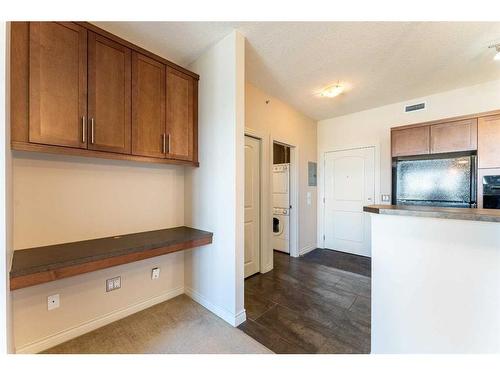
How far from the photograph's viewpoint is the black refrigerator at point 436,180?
2506mm

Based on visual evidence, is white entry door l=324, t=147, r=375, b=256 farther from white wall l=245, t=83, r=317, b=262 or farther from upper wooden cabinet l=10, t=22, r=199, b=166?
upper wooden cabinet l=10, t=22, r=199, b=166

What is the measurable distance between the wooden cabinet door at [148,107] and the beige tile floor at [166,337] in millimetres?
1541

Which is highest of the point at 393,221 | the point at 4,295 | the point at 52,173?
the point at 52,173

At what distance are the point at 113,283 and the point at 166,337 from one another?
2.29ft

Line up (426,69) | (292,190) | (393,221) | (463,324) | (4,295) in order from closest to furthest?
(4,295) < (463,324) < (393,221) < (426,69) < (292,190)

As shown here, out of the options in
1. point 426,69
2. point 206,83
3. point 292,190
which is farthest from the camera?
point 292,190

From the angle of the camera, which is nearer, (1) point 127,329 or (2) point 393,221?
(2) point 393,221

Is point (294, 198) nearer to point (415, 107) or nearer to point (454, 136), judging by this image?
point (454, 136)

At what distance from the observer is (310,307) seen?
215cm

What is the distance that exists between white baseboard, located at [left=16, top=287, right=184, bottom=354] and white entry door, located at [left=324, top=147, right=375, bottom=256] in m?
3.17
